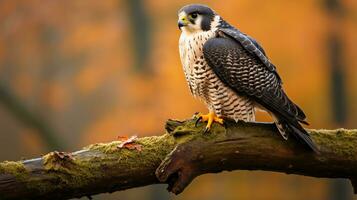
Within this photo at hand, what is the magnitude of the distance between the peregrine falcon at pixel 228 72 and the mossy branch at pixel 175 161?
8.8 inches

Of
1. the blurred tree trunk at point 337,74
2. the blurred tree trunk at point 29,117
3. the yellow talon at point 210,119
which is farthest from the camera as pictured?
the blurred tree trunk at point 337,74

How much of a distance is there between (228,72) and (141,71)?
34.4 feet

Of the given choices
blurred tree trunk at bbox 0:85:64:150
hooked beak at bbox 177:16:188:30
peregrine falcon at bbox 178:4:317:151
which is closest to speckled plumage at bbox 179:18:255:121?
peregrine falcon at bbox 178:4:317:151

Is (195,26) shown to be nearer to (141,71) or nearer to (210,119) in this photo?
(210,119)

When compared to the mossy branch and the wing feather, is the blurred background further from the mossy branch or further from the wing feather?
the mossy branch

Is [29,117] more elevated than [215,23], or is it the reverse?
[215,23]

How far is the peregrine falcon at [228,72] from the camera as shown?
5.77m

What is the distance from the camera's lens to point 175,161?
16.8ft

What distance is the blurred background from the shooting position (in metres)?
15.3

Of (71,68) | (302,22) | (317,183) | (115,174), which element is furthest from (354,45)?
(115,174)

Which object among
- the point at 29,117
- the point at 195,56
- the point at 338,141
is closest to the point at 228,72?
the point at 195,56

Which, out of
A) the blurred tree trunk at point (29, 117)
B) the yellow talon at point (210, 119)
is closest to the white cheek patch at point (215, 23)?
Result: the yellow talon at point (210, 119)

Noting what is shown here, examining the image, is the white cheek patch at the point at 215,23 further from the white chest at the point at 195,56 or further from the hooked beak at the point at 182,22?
the hooked beak at the point at 182,22

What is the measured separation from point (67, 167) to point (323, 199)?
38.5 feet
